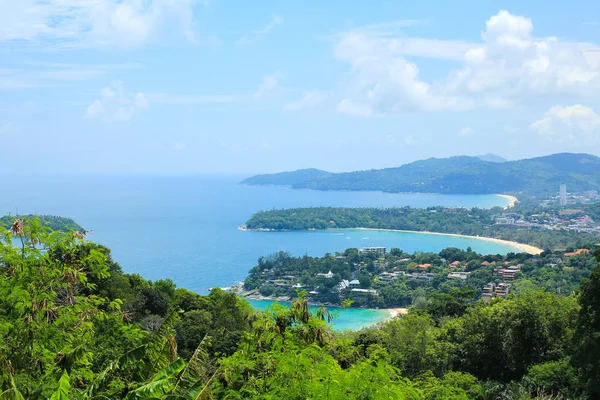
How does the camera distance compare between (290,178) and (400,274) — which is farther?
(290,178)

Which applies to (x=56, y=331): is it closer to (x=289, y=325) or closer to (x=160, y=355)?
(x=160, y=355)

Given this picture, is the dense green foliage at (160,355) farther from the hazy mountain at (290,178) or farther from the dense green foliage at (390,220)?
the hazy mountain at (290,178)

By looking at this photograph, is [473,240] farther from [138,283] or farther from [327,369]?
[327,369]

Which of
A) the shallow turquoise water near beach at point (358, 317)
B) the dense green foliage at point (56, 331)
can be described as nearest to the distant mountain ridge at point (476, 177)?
the shallow turquoise water near beach at point (358, 317)

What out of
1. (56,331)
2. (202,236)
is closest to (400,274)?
(202,236)

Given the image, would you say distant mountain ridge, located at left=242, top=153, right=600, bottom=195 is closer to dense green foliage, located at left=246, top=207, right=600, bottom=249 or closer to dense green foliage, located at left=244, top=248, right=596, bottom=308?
dense green foliage, located at left=246, top=207, right=600, bottom=249

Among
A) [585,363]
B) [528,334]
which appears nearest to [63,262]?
[585,363]
